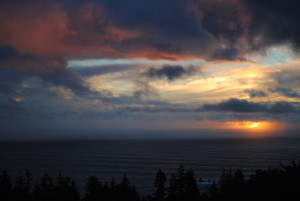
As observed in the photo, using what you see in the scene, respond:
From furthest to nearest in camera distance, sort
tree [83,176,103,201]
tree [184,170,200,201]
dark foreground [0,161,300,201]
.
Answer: tree [83,176,103,201] < tree [184,170,200,201] < dark foreground [0,161,300,201]

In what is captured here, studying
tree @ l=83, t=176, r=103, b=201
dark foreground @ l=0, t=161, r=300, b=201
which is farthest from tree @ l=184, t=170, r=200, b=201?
tree @ l=83, t=176, r=103, b=201

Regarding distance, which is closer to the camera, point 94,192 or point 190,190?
point 190,190

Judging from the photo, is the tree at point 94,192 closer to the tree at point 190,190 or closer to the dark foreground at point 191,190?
the dark foreground at point 191,190

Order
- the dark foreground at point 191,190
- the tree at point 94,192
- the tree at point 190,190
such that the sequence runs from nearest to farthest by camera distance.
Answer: the dark foreground at point 191,190 < the tree at point 190,190 < the tree at point 94,192

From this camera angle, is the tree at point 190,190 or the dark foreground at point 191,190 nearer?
the dark foreground at point 191,190

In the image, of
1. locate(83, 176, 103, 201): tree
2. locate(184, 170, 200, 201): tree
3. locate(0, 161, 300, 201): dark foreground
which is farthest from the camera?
locate(83, 176, 103, 201): tree

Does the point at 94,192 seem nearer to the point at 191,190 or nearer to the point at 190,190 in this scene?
the point at 190,190

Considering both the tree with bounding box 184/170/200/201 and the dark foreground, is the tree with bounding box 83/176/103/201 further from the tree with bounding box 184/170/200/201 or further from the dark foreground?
the tree with bounding box 184/170/200/201

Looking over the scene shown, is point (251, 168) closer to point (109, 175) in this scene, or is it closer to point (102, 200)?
point (109, 175)

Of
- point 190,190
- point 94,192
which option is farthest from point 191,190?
point 94,192

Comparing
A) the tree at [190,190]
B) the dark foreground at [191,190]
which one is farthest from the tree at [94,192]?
the tree at [190,190]

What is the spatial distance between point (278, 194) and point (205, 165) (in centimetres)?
8419

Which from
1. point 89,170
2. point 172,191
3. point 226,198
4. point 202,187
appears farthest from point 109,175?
point 226,198

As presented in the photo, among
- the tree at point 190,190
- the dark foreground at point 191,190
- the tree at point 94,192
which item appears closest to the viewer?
the dark foreground at point 191,190
